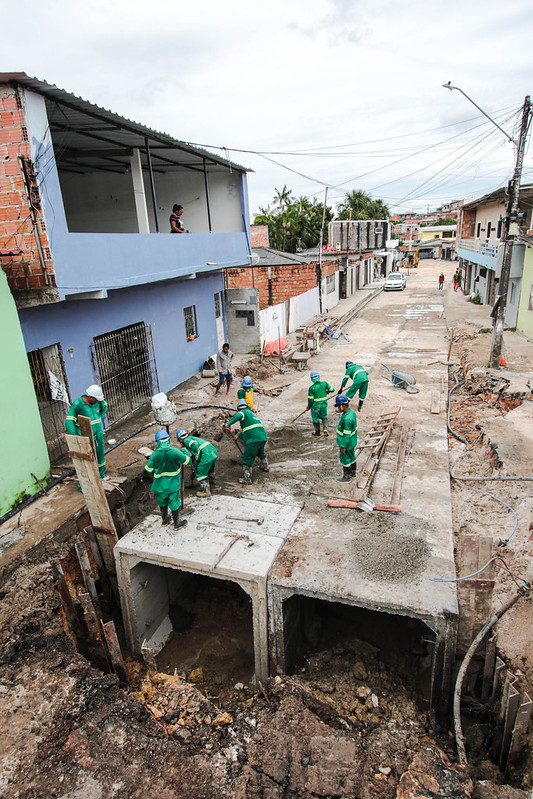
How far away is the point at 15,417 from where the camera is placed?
7.11 metres

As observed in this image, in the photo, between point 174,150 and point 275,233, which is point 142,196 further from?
point 275,233

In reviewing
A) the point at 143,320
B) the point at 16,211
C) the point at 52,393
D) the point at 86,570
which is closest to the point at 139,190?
the point at 143,320

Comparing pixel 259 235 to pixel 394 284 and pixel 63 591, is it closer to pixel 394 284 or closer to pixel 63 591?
pixel 394 284

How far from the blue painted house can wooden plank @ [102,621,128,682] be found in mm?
4018

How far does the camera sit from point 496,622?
5.44 meters

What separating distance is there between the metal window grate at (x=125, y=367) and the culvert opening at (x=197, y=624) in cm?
435

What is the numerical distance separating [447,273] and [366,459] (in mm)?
48778

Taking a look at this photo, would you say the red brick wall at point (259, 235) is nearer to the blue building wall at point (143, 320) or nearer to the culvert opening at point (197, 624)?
the blue building wall at point (143, 320)

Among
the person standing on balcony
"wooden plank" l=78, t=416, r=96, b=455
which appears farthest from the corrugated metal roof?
"wooden plank" l=78, t=416, r=96, b=455

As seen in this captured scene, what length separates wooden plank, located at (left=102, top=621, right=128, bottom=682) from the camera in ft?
18.5

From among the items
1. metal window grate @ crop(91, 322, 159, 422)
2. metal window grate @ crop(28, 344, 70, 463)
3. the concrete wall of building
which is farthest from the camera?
the concrete wall of building

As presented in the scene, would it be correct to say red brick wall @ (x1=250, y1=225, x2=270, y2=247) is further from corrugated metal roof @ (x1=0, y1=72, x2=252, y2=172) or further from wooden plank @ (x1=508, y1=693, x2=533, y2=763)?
wooden plank @ (x1=508, y1=693, x2=533, y2=763)

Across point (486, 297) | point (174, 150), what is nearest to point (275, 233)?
point (486, 297)

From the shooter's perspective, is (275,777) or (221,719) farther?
(221,719)
